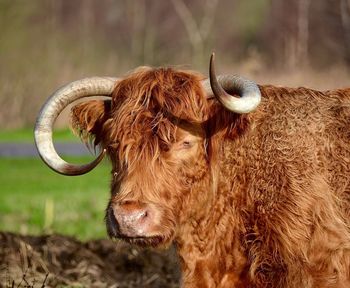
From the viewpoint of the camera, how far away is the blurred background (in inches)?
415

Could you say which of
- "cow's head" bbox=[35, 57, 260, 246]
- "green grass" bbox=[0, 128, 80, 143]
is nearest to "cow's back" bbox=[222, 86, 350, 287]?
"cow's head" bbox=[35, 57, 260, 246]

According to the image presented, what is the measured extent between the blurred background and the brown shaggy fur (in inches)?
34.2

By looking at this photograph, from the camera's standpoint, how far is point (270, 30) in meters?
56.3

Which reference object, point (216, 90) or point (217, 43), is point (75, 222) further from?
point (217, 43)

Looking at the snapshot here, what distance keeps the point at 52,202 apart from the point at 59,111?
35.1 ft

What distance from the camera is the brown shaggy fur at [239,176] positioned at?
657 centimetres

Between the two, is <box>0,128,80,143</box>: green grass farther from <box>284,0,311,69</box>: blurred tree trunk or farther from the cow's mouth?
the cow's mouth

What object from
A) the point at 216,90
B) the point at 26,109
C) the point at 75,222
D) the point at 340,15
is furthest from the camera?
the point at 340,15

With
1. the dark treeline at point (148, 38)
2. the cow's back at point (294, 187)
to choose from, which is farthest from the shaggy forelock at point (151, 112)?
the dark treeline at point (148, 38)

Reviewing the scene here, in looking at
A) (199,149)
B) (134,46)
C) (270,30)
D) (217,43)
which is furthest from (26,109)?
(199,149)

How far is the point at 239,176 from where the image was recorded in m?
6.91

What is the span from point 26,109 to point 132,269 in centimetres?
2611

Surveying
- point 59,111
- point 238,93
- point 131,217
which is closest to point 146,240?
point 131,217

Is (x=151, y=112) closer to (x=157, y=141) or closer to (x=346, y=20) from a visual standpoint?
(x=157, y=141)
